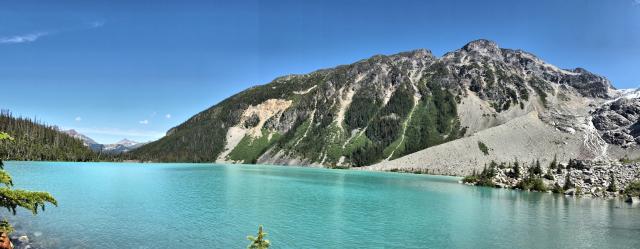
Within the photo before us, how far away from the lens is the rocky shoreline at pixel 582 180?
356 ft

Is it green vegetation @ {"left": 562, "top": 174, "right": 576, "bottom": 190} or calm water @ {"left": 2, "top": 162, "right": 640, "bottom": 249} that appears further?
green vegetation @ {"left": 562, "top": 174, "right": 576, "bottom": 190}

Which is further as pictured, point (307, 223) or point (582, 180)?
point (582, 180)

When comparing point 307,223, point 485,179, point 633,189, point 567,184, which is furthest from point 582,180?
point 307,223

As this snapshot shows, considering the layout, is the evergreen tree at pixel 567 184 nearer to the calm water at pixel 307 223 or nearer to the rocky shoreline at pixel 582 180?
the rocky shoreline at pixel 582 180

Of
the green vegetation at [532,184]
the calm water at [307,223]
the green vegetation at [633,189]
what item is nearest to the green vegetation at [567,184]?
the green vegetation at [532,184]

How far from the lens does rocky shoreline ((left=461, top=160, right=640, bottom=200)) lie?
356 ft

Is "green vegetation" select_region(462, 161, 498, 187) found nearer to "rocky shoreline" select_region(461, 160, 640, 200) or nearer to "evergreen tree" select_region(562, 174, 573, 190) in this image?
"rocky shoreline" select_region(461, 160, 640, 200)

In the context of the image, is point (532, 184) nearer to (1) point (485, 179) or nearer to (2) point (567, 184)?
(2) point (567, 184)

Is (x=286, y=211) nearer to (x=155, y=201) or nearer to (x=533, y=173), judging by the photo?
(x=155, y=201)

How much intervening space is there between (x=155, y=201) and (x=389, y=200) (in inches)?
1567

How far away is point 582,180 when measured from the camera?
388 feet

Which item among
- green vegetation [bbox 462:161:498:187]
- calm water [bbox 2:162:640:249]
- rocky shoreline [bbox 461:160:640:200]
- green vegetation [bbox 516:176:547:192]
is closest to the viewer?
calm water [bbox 2:162:640:249]

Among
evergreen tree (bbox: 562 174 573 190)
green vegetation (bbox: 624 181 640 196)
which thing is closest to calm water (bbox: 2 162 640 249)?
green vegetation (bbox: 624 181 640 196)

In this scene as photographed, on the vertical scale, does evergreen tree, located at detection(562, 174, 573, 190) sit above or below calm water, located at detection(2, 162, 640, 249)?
above
